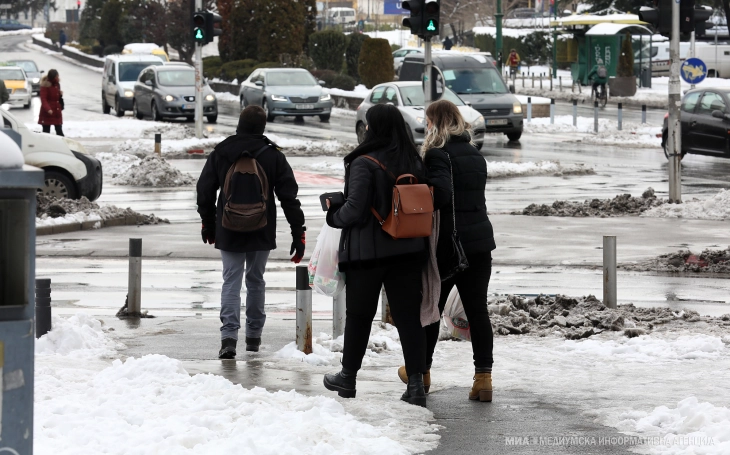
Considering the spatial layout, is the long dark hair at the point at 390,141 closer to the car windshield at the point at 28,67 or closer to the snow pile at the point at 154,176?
the snow pile at the point at 154,176

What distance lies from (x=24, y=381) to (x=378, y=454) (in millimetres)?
2148

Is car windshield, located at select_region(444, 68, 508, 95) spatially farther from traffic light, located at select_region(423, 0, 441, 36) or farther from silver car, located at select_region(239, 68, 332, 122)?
traffic light, located at select_region(423, 0, 441, 36)

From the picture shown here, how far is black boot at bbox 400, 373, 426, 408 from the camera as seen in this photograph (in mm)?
6652

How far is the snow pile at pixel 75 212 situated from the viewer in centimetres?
1623

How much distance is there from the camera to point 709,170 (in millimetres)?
25250

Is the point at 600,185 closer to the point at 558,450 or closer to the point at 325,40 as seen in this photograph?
the point at 558,450

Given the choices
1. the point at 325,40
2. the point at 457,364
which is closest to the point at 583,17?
the point at 325,40

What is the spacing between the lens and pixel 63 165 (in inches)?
678

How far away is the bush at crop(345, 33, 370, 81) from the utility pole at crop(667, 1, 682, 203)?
1439 inches

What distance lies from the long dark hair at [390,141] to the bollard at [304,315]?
5.80ft

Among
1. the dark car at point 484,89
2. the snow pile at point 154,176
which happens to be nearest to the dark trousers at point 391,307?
the snow pile at point 154,176

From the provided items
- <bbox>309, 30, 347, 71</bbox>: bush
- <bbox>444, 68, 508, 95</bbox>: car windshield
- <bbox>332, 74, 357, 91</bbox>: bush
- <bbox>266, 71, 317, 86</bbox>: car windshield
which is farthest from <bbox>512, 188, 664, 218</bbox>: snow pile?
<bbox>309, 30, 347, 71</bbox>: bush

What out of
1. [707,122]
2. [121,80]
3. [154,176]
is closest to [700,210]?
[707,122]

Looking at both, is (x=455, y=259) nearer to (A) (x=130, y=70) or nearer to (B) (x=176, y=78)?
(B) (x=176, y=78)
